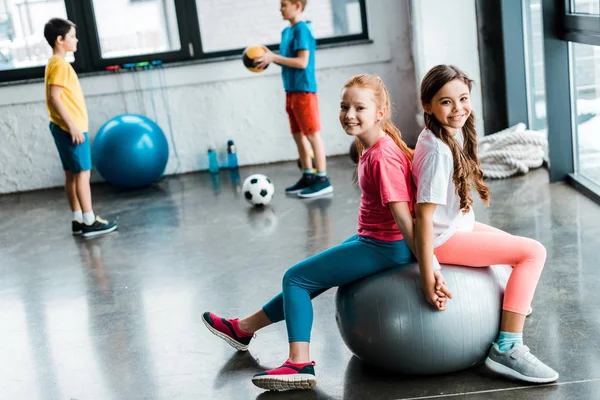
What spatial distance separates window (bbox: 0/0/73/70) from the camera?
22.7 feet

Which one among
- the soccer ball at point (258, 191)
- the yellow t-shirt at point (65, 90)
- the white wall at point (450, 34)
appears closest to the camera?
the yellow t-shirt at point (65, 90)

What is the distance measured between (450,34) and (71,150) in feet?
10.3

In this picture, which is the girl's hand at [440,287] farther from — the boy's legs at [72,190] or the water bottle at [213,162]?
the water bottle at [213,162]

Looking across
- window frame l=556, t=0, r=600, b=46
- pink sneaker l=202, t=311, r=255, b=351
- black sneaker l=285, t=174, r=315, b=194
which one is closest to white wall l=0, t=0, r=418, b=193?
black sneaker l=285, t=174, r=315, b=194

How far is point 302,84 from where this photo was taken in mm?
5445

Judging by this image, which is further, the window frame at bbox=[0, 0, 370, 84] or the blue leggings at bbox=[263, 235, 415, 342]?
the window frame at bbox=[0, 0, 370, 84]

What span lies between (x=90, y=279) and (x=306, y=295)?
6.24ft

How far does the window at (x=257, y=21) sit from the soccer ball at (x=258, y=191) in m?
2.03

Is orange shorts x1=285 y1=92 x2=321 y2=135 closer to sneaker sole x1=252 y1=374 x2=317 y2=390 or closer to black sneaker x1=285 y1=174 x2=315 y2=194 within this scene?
black sneaker x1=285 y1=174 x2=315 y2=194

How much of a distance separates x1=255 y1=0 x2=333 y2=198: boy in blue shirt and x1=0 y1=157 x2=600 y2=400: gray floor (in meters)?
0.26

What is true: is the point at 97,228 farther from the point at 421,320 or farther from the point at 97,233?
the point at 421,320

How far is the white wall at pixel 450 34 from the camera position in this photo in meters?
6.28

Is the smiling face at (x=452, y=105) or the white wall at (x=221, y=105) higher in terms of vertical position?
the smiling face at (x=452, y=105)

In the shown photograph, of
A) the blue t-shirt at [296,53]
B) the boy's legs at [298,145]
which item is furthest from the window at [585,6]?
the boy's legs at [298,145]
